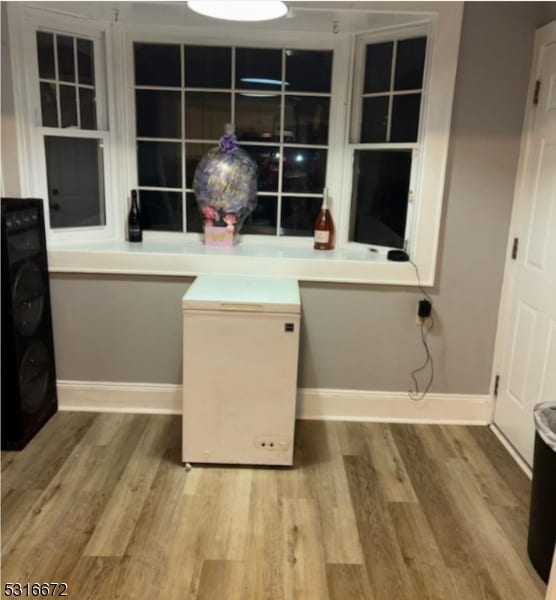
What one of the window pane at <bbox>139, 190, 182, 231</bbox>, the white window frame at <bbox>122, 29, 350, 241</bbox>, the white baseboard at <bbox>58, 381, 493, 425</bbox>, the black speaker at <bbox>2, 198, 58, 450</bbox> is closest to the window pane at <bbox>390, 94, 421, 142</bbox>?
the white window frame at <bbox>122, 29, 350, 241</bbox>

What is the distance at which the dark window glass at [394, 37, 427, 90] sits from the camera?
106 inches

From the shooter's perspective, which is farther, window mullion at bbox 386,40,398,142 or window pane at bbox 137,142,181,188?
window pane at bbox 137,142,181,188

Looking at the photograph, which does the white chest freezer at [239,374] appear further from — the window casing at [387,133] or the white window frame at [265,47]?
the white window frame at [265,47]

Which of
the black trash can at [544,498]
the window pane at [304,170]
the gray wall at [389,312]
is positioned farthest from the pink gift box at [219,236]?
the black trash can at [544,498]

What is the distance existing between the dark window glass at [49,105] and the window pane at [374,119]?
1664 millimetres

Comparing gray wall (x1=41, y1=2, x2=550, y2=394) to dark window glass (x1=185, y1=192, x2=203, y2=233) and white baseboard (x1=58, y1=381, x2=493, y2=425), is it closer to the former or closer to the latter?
white baseboard (x1=58, y1=381, x2=493, y2=425)

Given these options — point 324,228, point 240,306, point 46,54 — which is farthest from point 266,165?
point 46,54

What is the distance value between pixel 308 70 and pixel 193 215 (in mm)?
1056

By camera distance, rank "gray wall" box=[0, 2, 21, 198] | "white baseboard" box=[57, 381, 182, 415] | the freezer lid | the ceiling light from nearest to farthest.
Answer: the ceiling light
the freezer lid
"gray wall" box=[0, 2, 21, 198]
"white baseboard" box=[57, 381, 182, 415]

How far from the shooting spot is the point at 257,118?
9.93 ft

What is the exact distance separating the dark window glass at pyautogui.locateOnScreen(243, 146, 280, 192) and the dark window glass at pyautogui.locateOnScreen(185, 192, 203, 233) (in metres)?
0.39

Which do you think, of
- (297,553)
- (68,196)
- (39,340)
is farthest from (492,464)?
(68,196)

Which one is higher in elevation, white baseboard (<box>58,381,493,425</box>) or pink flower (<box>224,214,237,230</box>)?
pink flower (<box>224,214,237,230</box>)

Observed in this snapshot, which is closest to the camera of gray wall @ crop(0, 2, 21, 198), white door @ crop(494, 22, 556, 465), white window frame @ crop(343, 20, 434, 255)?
white door @ crop(494, 22, 556, 465)
